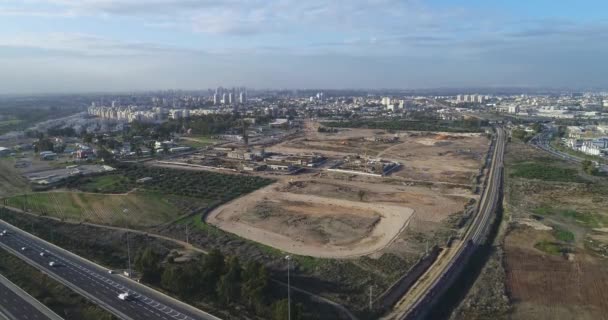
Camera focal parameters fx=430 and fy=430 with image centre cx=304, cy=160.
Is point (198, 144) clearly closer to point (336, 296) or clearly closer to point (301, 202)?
point (301, 202)

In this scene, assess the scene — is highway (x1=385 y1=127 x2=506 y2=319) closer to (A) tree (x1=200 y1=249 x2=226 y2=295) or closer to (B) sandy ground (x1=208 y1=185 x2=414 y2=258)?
(B) sandy ground (x1=208 y1=185 x2=414 y2=258)

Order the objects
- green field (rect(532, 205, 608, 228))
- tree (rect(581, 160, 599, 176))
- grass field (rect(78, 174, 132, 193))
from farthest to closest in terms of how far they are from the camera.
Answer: tree (rect(581, 160, 599, 176)) → grass field (rect(78, 174, 132, 193)) → green field (rect(532, 205, 608, 228))

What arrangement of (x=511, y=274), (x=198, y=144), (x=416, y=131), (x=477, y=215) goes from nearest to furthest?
1. (x=511, y=274)
2. (x=477, y=215)
3. (x=198, y=144)
4. (x=416, y=131)

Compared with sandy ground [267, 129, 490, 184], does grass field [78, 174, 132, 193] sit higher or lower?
lower

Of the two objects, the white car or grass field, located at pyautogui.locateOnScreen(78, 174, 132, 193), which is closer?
the white car

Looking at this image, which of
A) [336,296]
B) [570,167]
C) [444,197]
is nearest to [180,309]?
[336,296]

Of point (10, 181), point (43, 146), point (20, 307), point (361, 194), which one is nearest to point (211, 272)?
point (20, 307)

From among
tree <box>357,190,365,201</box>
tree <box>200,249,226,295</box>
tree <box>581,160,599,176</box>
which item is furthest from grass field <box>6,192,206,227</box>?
tree <box>581,160,599,176</box>

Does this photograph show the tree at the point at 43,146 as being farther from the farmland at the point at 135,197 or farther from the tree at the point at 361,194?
the tree at the point at 361,194
